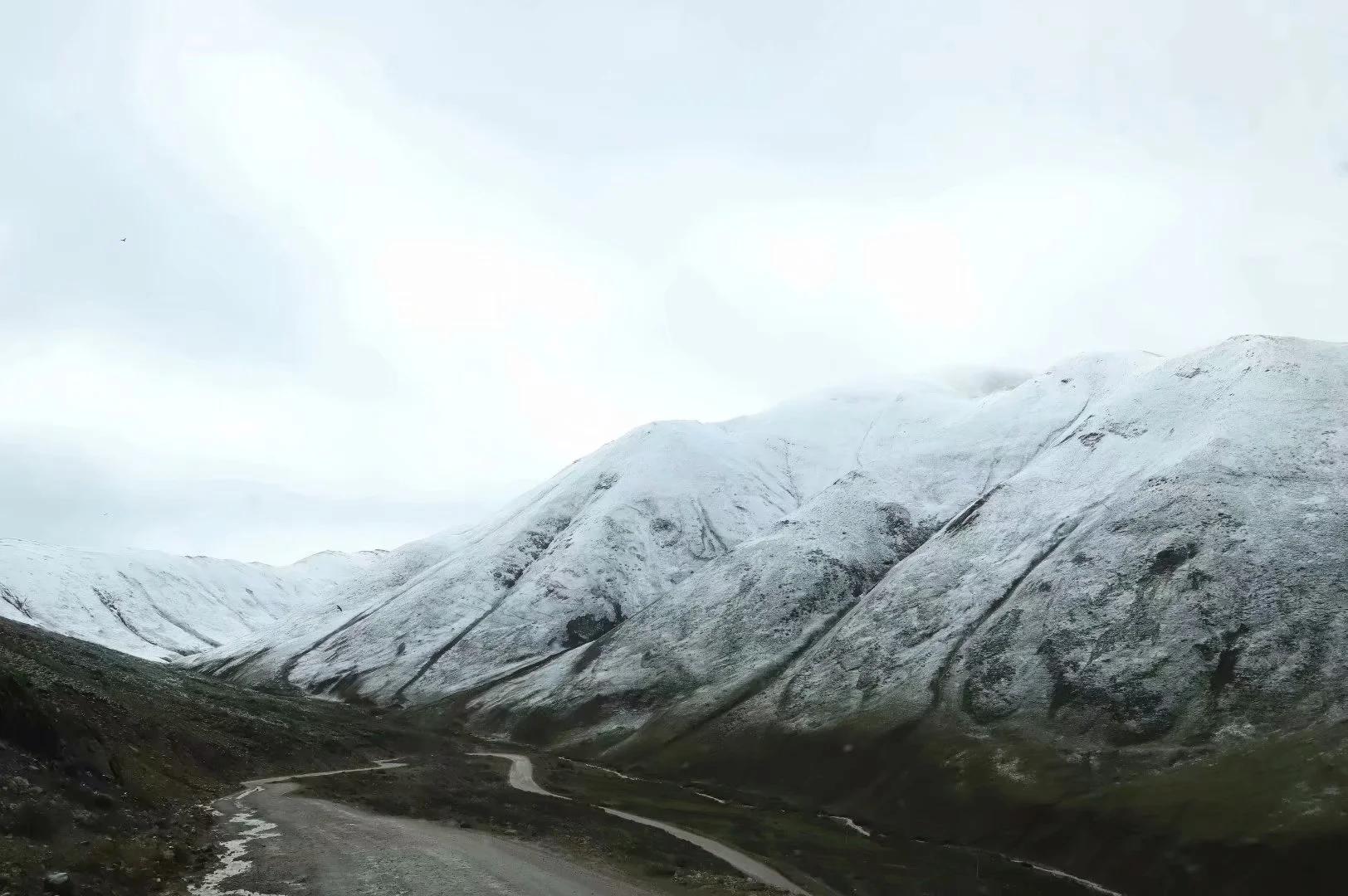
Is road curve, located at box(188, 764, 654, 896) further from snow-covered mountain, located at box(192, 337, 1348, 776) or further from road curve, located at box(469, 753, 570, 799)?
snow-covered mountain, located at box(192, 337, 1348, 776)

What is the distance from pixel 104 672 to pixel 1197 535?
151049mm

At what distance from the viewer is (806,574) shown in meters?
194

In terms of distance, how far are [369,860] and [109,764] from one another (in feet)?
54.8

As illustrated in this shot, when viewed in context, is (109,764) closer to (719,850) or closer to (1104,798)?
(719,850)

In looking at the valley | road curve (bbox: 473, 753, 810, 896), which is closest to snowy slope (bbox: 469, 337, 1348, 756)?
the valley

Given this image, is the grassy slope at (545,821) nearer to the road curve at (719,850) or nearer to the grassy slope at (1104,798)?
the road curve at (719,850)

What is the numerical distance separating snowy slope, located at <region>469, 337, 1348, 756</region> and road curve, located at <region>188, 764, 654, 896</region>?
75.7m

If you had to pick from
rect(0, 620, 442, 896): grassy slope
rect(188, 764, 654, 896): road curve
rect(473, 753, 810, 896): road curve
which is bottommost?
rect(473, 753, 810, 896): road curve

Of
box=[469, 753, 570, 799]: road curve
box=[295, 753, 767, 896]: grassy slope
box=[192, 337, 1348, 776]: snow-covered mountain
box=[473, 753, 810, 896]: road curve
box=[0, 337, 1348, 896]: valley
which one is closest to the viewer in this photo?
box=[295, 753, 767, 896]: grassy slope

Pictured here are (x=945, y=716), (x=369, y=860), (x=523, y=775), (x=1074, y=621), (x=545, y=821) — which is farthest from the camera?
(x=1074, y=621)

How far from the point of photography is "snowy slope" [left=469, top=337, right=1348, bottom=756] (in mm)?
111750

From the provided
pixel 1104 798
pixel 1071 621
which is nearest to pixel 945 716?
pixel 1071 621

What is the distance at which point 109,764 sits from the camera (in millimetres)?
50344

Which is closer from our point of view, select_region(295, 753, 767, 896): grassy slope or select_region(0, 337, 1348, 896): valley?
select_region(295, 753, 767, 896): grassy slope
